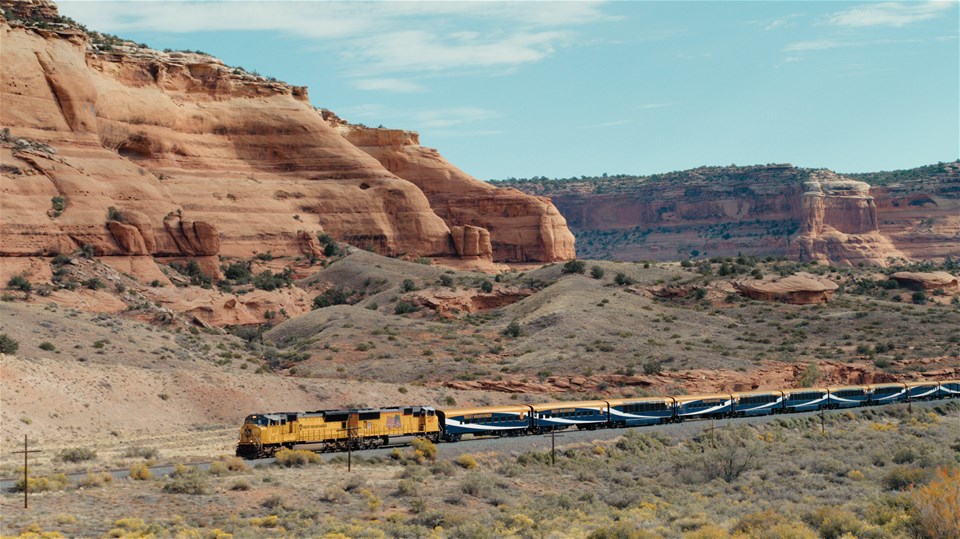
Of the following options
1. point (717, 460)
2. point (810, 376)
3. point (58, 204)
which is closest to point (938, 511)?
point (717, 460)

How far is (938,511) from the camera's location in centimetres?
2603

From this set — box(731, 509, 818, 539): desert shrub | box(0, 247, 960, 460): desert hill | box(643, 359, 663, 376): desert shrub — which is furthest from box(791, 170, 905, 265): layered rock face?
box(731, 509, 818, 539): desert shrub

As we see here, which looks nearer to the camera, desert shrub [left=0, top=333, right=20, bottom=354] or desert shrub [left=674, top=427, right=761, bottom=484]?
desert shrub [left=674, top=427, right=761, bottom=484]

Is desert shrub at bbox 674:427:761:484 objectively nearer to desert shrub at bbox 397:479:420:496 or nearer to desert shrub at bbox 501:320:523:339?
desert shrub at bbox 397:479:420:496

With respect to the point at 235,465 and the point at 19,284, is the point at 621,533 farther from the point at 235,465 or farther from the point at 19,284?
the point at 19,284

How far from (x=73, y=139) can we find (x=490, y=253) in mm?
38813

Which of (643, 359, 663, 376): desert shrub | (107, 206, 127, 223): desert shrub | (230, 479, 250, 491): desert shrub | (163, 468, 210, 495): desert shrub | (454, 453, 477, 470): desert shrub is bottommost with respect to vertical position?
(454, 453, 477, 470): desert shrub

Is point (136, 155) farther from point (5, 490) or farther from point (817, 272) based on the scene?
point (5, 490)

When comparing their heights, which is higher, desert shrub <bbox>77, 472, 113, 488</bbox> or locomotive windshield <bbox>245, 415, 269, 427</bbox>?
locomotive windshield <bbox>245, 415, 269, 427</bbox>

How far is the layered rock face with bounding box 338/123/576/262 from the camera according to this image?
372 ft

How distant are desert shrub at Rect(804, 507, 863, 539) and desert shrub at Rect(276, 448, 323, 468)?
15119 mm

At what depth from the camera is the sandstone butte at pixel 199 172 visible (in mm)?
72375

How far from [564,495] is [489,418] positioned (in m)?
9.49

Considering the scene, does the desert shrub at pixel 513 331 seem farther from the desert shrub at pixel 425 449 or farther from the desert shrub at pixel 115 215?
the desert shrub at pixel 425 449
